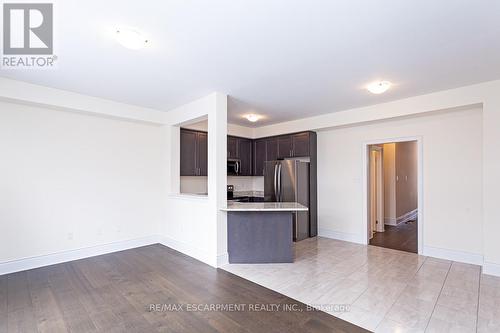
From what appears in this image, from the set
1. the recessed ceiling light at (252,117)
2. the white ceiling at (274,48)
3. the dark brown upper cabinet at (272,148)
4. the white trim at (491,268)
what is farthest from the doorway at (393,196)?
the recessed ceiling light at (252,117)

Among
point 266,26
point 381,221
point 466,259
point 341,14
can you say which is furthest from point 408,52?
point 381,221

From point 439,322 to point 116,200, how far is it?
4.88m

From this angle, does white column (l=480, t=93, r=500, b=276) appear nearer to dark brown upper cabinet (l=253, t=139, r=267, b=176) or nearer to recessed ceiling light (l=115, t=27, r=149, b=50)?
dark brown upper cabinet (l=253, t=139, r=267, b=176)

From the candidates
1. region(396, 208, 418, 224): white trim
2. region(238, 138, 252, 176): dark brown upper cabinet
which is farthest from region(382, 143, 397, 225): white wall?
region(238, 138, 252, 176): dark brown upper cabinet

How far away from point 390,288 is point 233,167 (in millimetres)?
4001

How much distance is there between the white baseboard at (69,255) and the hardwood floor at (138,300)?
13 centimetres

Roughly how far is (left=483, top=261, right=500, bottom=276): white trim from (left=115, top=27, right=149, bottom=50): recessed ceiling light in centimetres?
515

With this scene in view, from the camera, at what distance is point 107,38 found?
7.75 ft

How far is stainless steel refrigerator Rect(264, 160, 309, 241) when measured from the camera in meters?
5.24

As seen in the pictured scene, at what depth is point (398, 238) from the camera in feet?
17.9

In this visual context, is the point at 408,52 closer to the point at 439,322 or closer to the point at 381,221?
the point at 439,322

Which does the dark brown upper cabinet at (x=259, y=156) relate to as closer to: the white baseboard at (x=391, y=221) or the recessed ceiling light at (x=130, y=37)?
the white baseboard at (x=391, y=221)

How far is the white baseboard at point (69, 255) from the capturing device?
11.6 feet

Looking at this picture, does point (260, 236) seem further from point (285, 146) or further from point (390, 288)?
point (285, 146)
